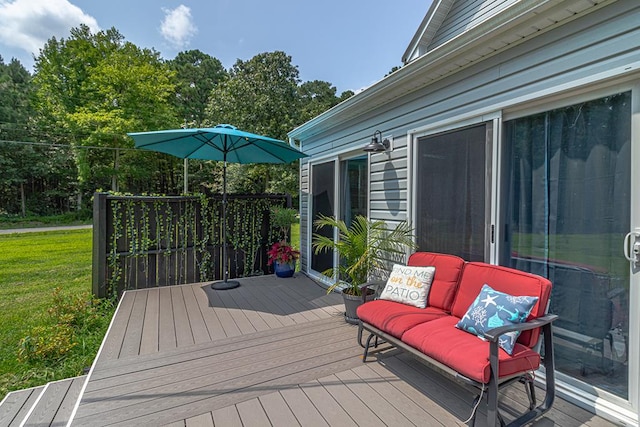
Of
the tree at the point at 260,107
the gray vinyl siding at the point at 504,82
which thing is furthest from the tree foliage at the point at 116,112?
the gray vinyl siding at the point at 504,82

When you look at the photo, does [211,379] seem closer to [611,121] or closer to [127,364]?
[127,364]

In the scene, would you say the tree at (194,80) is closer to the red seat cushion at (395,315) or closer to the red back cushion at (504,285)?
the red seat cushion at (395,315)

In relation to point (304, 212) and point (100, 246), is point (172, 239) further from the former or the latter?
point (304, 212)

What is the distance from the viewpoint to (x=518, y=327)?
170 centimetres

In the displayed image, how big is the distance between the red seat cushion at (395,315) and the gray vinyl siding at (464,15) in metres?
4.21

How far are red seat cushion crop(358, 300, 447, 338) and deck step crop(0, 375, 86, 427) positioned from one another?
7.34 feet

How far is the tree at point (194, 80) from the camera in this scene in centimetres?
1927

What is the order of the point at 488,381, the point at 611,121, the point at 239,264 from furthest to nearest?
the point at 239,264, the point at 611,121, the point at 488,381

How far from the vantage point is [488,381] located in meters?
1.64

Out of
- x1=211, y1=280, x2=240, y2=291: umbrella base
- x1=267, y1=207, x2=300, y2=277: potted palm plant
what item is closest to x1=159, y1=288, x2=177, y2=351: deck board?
x1=211, y1=280, x2=240, y2=291: umbrella base

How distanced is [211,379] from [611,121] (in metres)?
3.16

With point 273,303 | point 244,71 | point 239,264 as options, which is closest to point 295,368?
point 273,303

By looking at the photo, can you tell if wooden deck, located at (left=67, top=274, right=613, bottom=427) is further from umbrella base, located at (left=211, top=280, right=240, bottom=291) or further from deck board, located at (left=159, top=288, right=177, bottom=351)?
umbrella base, located at (left=211, top=280, right=240, bottom=291)

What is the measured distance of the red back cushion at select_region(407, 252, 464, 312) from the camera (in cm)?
256
